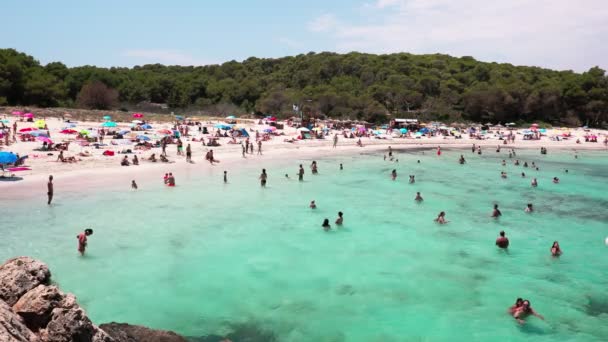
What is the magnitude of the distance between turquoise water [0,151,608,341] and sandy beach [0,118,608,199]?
2.72 metres

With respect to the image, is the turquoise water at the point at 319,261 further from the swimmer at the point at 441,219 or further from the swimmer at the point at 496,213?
the swimmer at the point at 441,219

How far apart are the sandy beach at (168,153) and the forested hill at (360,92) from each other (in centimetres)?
1533

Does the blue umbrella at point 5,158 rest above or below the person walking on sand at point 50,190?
Result: above

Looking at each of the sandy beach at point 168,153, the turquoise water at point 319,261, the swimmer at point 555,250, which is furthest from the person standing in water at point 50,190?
the swimmer at point 555,250

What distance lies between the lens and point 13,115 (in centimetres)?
4444

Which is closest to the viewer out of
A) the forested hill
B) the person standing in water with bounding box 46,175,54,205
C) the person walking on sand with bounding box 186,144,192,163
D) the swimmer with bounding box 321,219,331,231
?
the swimmer with bounding box 321,219,331,231

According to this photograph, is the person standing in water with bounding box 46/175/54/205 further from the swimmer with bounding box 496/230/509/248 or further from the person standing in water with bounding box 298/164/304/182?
the swimmer with bounding box 496/230/509/248

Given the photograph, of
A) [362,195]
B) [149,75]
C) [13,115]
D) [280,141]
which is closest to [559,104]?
Answer: [280,141]

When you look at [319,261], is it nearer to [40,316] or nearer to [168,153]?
[40,316]

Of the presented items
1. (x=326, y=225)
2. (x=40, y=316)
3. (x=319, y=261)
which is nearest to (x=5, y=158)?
(x=326, y=225)

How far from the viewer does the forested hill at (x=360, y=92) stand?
67.8m

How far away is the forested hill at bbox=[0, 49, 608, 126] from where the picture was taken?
6781 centimetres

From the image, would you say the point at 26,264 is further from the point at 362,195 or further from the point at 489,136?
the point at 489,136

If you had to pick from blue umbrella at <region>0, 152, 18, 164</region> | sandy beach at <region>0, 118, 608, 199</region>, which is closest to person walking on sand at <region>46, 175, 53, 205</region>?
Result: sandy beach at <region>0, 118, 608, 199</region>
